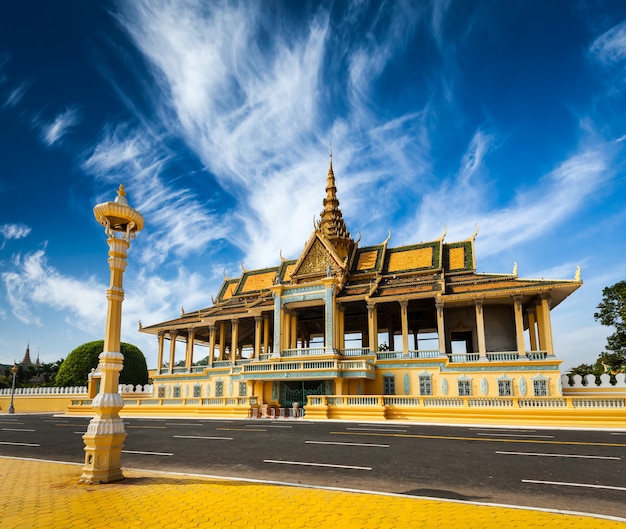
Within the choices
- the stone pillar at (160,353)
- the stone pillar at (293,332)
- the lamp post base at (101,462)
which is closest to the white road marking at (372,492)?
the lamp post base at (101,462)

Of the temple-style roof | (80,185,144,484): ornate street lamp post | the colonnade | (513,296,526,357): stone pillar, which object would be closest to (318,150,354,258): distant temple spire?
the temple-style roof

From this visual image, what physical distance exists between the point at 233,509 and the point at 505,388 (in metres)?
24.0

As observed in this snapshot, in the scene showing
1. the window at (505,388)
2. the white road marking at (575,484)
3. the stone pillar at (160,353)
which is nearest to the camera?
the white road marking at (575,484)

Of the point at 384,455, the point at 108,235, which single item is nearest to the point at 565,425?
the point at 384,455

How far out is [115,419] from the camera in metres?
8.52

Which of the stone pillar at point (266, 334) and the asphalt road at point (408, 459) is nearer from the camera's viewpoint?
the asphalt road at point (408, 459)

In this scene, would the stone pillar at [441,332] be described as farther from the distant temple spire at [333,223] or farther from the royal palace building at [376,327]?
the distant temple spire at [333,223]

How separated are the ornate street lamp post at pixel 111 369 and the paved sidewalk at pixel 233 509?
36cm

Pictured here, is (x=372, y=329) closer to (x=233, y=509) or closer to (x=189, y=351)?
(x=189, y=351)

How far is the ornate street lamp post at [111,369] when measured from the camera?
797 cm

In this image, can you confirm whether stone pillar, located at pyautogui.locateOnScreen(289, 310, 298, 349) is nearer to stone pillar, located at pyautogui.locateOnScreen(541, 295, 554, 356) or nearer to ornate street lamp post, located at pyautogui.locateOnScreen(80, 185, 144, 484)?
stone pillar, located at pyautogui.locateOnScreen(541, 295, 554, 356)

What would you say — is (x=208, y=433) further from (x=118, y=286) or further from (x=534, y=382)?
(x=534, y=382)

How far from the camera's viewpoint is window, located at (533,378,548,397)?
25.7 meters

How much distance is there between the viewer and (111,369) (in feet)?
28.6
